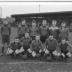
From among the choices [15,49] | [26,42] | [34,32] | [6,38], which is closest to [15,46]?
[15,49]

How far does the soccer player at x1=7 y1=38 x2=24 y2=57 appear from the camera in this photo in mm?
9953

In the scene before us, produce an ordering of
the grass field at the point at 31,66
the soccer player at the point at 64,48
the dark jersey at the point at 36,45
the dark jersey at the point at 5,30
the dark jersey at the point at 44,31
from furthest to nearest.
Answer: the dark jersey at the point at 44,31 → the dark jersey at the point at 5,30 → the dark jersey at the point at 36,45 → the soccer player at the point at 64,48 → the grass field at the point at 31,66

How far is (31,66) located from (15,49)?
140cm

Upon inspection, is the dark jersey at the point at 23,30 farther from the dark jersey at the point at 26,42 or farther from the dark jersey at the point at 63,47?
the dark jersey at the point at 63,47

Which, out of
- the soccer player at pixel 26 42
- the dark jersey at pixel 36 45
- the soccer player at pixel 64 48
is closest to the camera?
the soccer player at pixel 64 48

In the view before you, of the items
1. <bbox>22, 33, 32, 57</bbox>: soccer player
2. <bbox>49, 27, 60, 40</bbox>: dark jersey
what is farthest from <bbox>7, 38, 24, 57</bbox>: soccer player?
<bbox>49, 27, 60, 40</bbox>: dark jersey

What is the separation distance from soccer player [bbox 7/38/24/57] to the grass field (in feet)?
1.00

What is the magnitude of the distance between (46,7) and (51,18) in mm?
852

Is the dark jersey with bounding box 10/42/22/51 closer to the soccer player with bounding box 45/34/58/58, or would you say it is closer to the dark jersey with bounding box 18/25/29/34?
the dark jersey with bounding box 18/25/29/34

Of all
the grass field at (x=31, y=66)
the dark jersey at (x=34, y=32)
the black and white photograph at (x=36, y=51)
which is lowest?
the grass field at (x=31, y=66)

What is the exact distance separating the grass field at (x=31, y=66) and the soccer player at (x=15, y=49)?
1.00 ft

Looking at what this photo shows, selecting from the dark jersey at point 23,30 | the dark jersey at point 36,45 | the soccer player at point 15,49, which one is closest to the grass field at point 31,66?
the soccer player at point 15,49

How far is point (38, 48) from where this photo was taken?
32.6ft

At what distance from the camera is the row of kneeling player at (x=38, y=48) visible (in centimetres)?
978
